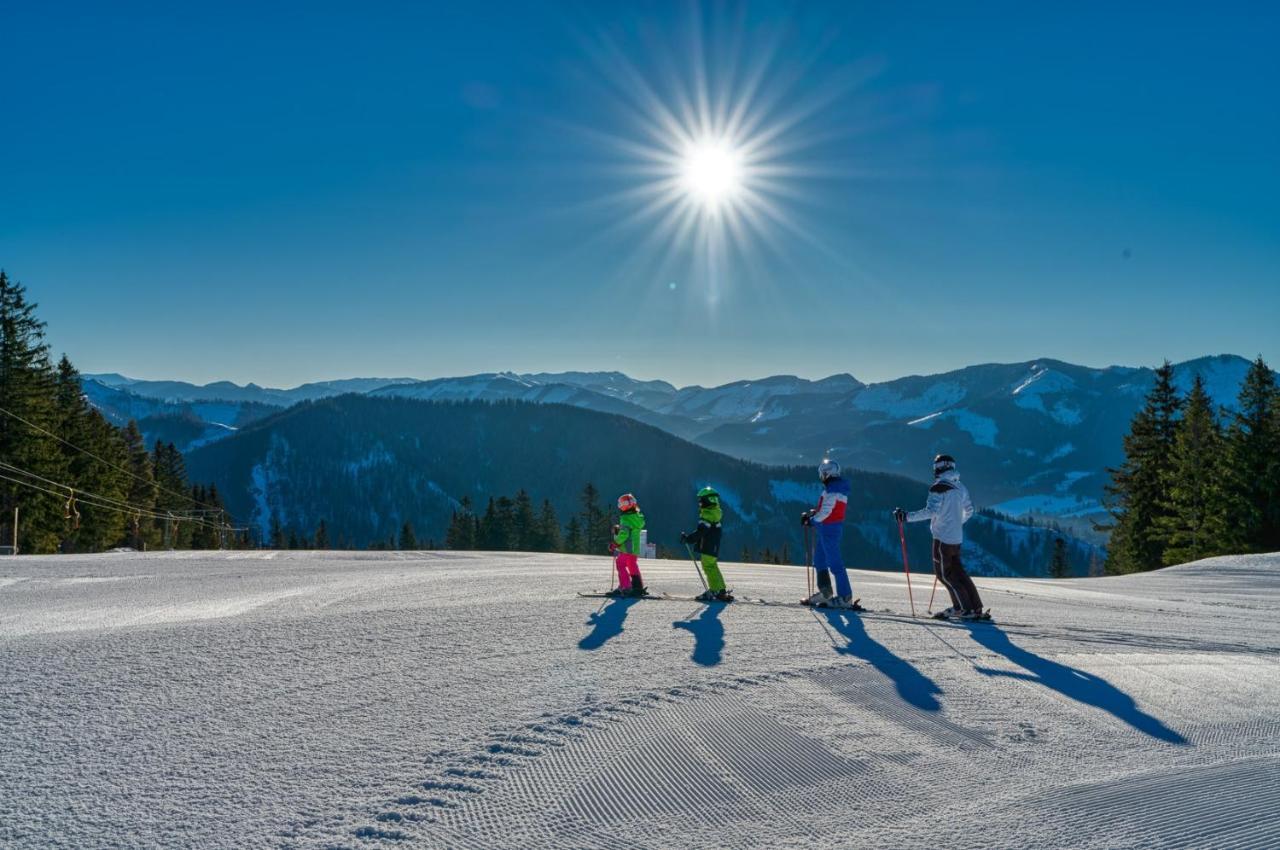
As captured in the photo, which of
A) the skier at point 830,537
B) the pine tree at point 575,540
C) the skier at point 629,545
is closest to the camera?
the skier at point 830,537

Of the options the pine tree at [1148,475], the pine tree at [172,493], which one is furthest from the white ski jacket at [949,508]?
the pine tree at [172,493]

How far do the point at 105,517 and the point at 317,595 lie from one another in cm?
4005

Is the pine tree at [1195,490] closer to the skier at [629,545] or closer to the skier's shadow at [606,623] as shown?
the skier at [629,545]

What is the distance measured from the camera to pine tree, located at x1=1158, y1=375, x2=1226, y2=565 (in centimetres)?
3366

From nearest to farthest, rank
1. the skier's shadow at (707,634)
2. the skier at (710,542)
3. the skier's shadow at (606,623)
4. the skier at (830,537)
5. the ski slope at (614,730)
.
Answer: the ski slope at (614,730) → the skier's shadow at (707,634) → the skier's shadow at (606,623) → the skier at (830,537) → the skier at (710,542)

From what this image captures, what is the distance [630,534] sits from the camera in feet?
38.3

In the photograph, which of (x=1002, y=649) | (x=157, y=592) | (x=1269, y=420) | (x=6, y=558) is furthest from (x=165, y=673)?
(x=1269, y=420)

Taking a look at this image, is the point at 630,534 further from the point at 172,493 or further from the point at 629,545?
the point at 172,493

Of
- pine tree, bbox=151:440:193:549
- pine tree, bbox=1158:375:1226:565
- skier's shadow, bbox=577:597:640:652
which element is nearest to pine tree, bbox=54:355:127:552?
pine tree, bbox=151:440:193:549

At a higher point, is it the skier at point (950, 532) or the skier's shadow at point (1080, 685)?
the skier at point (950, 532)

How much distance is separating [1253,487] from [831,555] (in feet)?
109

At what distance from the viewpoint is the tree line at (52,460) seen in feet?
113

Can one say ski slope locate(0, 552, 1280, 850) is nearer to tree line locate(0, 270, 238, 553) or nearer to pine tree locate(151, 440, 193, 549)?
tree line locate(0, 270, 238, 553)

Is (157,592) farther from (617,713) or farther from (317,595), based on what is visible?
(617,713)
